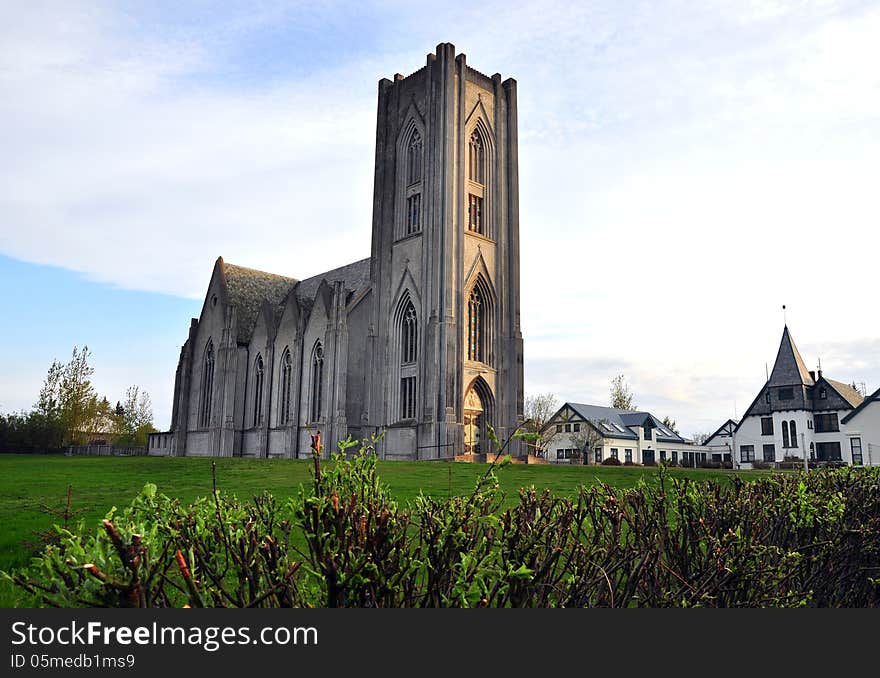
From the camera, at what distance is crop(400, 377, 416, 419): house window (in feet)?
146

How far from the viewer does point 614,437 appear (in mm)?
74625

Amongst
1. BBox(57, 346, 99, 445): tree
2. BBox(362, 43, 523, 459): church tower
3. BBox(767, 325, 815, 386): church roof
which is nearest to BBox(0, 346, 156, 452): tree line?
BBox(57, 346, 99, 445): tree

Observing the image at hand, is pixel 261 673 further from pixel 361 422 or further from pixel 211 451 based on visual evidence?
pixel 211 451

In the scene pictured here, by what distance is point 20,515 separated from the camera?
14.4m

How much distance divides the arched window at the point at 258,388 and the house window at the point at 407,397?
1647cm

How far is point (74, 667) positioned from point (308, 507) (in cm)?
117

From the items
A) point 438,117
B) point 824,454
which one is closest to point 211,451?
point 438,117

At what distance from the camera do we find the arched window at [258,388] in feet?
186

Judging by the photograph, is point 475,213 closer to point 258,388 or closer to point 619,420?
point 258,388

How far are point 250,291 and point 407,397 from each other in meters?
26.2

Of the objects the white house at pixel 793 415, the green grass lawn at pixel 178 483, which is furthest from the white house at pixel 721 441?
the green grass lawn at pixel 178 483

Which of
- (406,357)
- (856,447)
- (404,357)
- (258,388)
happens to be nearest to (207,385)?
(258,388)

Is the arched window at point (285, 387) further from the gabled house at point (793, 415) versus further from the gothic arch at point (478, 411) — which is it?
the gabled house at point (793, 415)

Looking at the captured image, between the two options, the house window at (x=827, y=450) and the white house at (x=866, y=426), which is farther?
the house window at (x=827, y=450)
